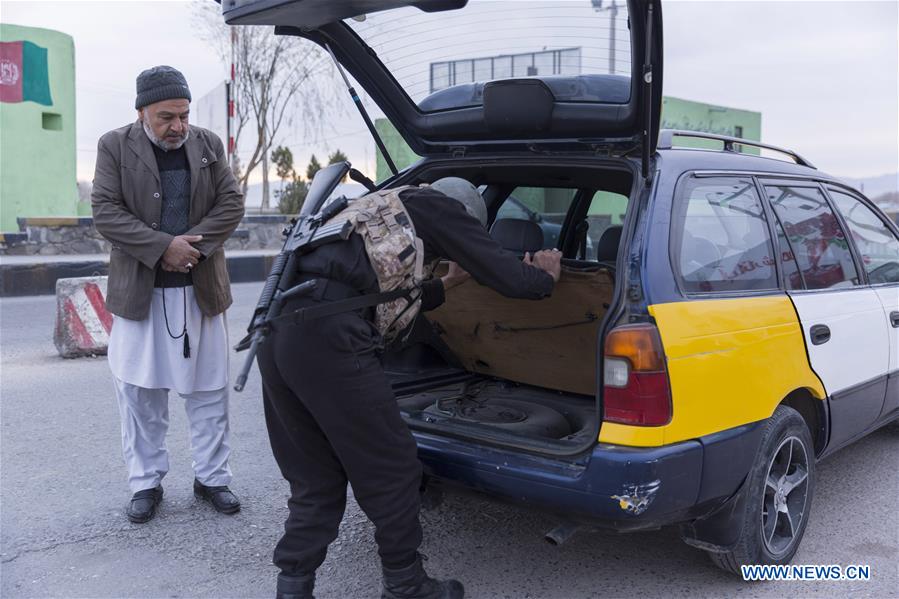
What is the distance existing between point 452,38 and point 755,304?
1.72 meters

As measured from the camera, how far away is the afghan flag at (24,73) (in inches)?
696

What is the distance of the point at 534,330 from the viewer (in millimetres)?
4098

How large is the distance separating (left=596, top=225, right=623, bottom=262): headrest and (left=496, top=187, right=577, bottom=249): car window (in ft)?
1.39

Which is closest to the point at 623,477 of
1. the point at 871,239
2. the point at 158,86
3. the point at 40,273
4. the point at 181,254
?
the point at 181,254

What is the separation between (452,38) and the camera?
372 cm

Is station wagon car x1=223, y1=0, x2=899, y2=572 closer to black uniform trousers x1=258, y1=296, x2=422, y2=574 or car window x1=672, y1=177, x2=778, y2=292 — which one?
car window x1=672, y1=177, x2=778, y2=292

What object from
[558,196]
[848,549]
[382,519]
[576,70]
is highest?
[576,70]

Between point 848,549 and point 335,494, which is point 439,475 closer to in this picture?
point 335,494

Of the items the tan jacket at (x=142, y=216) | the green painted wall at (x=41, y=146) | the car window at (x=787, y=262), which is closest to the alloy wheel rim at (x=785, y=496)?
the car window at (x=787, y=262)

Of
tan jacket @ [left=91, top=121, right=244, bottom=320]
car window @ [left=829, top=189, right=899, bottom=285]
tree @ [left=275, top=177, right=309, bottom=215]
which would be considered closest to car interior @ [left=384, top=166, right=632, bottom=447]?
tan jacket @ [left=91, top=121, right=244, bottom=320]

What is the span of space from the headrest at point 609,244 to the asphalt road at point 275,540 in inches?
52.2

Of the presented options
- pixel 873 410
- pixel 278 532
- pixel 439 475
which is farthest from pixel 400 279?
pixel 873 410

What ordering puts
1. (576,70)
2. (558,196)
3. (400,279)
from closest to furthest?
(400,279) < (576,70) < (558,196)

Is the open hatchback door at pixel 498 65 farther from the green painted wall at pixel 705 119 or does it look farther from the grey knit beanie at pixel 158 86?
the green painted wall at pixel 705 119
